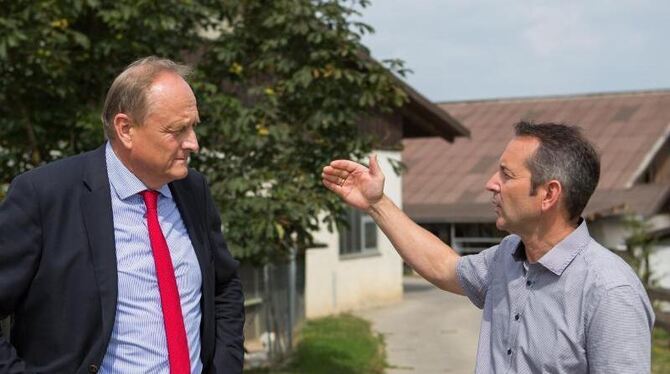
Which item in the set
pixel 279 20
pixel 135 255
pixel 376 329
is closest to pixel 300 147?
pixel 279 20

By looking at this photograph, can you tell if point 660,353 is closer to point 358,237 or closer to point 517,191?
point 358,237

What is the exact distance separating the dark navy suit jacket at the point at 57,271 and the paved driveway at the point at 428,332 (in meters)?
8.77

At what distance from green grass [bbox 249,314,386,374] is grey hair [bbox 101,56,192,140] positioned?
7710mm

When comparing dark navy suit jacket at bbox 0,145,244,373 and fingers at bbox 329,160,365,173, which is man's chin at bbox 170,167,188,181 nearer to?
→ dark navy suit jacket at bbox 0,145,244,373

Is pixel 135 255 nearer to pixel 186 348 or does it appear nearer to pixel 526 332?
pixel 186 348

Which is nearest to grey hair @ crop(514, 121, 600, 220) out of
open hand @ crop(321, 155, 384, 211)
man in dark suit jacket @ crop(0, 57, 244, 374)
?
open hand @ crop(321, 155, 384, 211)

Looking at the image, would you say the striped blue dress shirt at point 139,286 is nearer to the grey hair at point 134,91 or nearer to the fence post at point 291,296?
the grey hair at point 134,91

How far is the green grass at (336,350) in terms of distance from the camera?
11008mm

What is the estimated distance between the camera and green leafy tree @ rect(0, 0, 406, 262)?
8.13 m

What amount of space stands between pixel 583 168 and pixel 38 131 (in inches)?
242

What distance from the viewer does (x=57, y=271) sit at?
2941 millimetres

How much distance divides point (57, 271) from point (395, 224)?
4.15ft

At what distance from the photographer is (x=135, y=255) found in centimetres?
309

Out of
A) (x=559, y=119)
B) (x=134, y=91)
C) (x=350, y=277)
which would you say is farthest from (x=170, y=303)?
(x=559, y=119)
